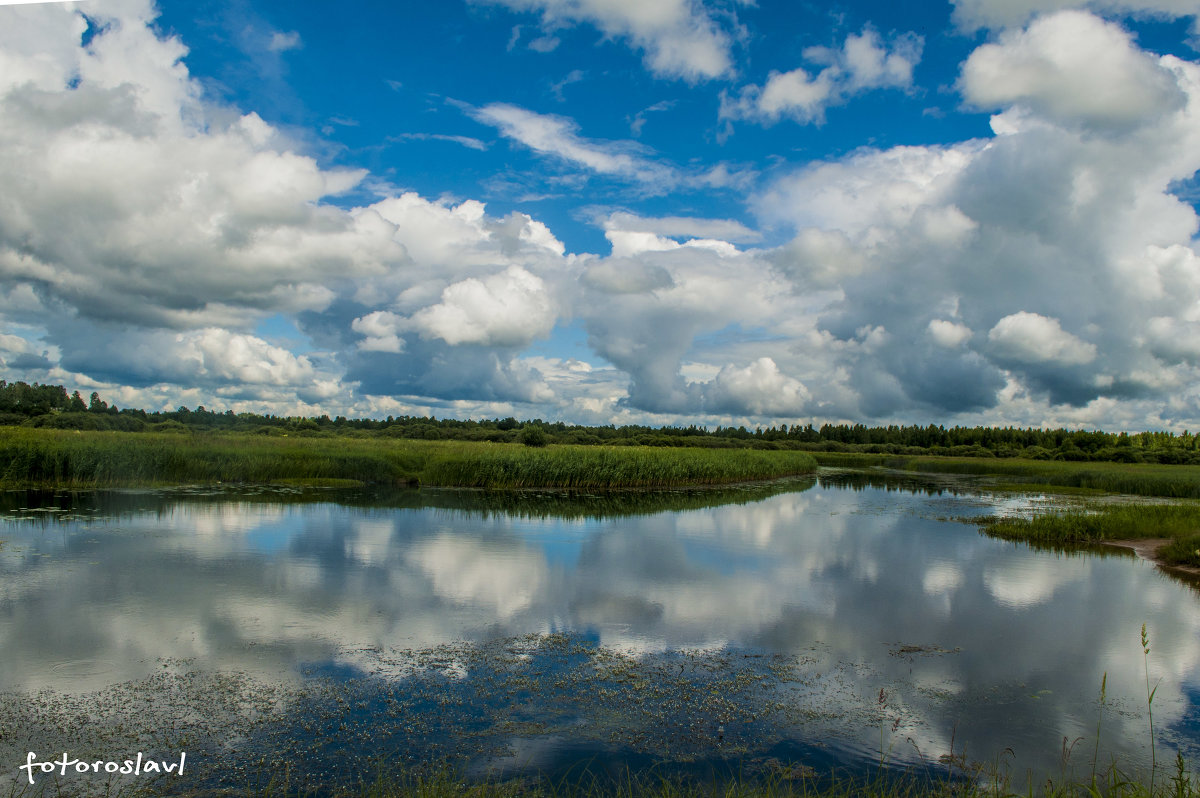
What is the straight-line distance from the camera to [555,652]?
678 centimetres

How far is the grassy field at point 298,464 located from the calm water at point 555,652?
229 inches

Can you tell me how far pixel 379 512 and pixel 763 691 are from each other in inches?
516

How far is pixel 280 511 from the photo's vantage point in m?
16.3

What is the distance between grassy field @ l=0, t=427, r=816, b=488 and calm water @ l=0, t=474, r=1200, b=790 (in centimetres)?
583

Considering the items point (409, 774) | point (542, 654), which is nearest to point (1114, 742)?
point (542, 654)

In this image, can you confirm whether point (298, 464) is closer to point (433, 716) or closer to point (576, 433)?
point (433, 716)

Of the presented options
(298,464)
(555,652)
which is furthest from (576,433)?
(555,652)

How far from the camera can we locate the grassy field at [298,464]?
18.7m

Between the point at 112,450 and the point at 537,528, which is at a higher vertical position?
the point at 112,450

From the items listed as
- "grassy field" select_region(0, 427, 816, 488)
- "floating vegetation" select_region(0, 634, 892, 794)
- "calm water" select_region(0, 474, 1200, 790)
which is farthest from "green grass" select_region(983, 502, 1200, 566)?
"grassy field" select_region(0, 427, 816, 488)

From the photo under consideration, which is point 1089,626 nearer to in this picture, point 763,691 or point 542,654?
point 763,691

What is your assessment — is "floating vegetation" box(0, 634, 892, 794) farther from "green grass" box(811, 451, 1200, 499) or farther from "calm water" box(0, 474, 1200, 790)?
"green grass" box(811, 451, 1200, 499)

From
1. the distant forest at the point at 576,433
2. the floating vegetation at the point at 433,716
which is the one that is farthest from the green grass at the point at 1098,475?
the floating vegetation at the point at 433,716

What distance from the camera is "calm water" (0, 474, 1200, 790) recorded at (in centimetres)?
482
